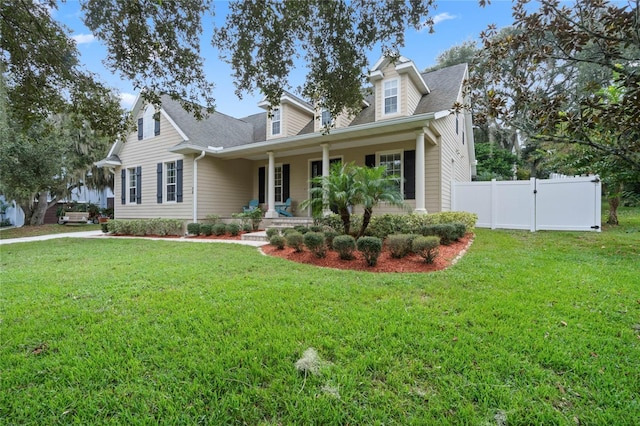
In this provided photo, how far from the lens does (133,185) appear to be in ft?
50.4

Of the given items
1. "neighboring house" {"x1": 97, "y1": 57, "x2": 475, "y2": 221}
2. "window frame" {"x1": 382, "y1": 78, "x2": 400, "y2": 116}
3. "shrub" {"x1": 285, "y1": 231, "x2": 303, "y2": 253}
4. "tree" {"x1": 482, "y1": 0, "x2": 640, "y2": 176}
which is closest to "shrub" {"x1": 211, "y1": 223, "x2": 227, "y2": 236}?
"neighboring house" {"x1": 97, "y1": 57, "x2": 475, "y2": 221}

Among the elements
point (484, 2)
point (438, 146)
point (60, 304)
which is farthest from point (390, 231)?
point (60, 304)

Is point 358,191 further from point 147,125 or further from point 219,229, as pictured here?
point 147,125

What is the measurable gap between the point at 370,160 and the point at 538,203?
5.70 metres

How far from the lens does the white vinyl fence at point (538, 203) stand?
9.32 m

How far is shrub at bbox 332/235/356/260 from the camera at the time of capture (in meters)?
5.95

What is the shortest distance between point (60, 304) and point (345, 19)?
5.27 metres

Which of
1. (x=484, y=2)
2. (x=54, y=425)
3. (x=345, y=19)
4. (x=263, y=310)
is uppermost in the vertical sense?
(x=345, y=19)

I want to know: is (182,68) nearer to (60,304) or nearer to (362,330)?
(60,304)

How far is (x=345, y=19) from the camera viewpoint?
4.26 m

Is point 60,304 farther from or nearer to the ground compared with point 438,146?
nearer to the ground

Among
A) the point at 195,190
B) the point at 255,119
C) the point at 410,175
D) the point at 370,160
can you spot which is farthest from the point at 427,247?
the point at 255,119

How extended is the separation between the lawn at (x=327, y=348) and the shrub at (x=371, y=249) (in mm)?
788

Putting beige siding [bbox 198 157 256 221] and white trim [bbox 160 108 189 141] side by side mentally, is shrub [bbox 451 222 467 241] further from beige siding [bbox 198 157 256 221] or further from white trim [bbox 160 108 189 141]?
white trim [bbox 160 108 189 141]
